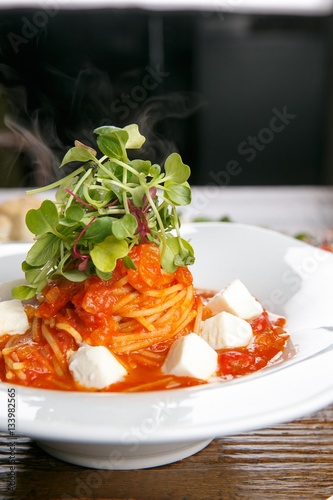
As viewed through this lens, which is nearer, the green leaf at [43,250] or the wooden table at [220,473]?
the wooden table at [220,473]

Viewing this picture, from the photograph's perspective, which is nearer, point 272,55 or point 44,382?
point 44,382

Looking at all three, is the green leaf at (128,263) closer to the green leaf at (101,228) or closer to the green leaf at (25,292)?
the green leaf at (101,228)

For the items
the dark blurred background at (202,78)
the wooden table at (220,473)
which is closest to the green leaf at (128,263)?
the wooden table at (220,473)

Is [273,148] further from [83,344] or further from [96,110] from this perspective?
[83,344]

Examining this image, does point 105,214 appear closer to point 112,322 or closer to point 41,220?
point 41,220

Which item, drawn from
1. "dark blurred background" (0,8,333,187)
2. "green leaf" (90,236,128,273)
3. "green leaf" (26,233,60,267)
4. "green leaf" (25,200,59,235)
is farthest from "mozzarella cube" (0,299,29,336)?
"dark blurred background" (0,8,333,187)

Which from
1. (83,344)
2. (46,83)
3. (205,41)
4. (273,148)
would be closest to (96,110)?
(46,83)
